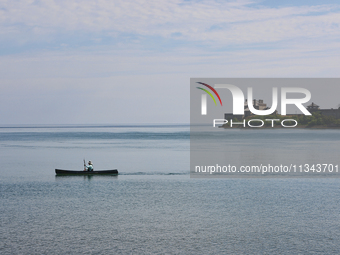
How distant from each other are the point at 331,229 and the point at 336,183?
776 inches

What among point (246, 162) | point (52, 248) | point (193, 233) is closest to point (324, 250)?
point (193, 233)

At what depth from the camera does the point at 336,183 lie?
4584 centimetres

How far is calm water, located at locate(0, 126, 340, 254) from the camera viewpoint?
24922 mm

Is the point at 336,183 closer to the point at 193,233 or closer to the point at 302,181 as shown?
the point at 302,181

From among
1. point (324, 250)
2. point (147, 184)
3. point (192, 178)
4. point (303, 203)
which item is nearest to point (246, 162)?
point (192, 178)

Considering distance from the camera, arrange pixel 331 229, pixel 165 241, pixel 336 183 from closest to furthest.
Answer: pixel 165 241
pixel 331 229
pixel 336 183

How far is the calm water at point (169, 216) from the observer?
2492 centimetres

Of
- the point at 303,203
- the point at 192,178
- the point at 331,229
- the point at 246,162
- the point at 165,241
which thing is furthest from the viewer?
the point at 246,162

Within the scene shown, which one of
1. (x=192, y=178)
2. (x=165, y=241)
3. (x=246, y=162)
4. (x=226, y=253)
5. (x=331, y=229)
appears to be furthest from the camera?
(x=246, y=162)

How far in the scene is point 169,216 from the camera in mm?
31344

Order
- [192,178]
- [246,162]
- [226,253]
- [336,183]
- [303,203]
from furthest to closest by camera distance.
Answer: [246,162]
[192,178]
[336,183]
[303,203]
[226,253]

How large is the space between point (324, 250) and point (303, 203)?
11905 millimetres

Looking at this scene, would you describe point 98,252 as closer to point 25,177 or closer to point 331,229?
point 331,229

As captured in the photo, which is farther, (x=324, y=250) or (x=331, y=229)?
(x=331, y=229)
